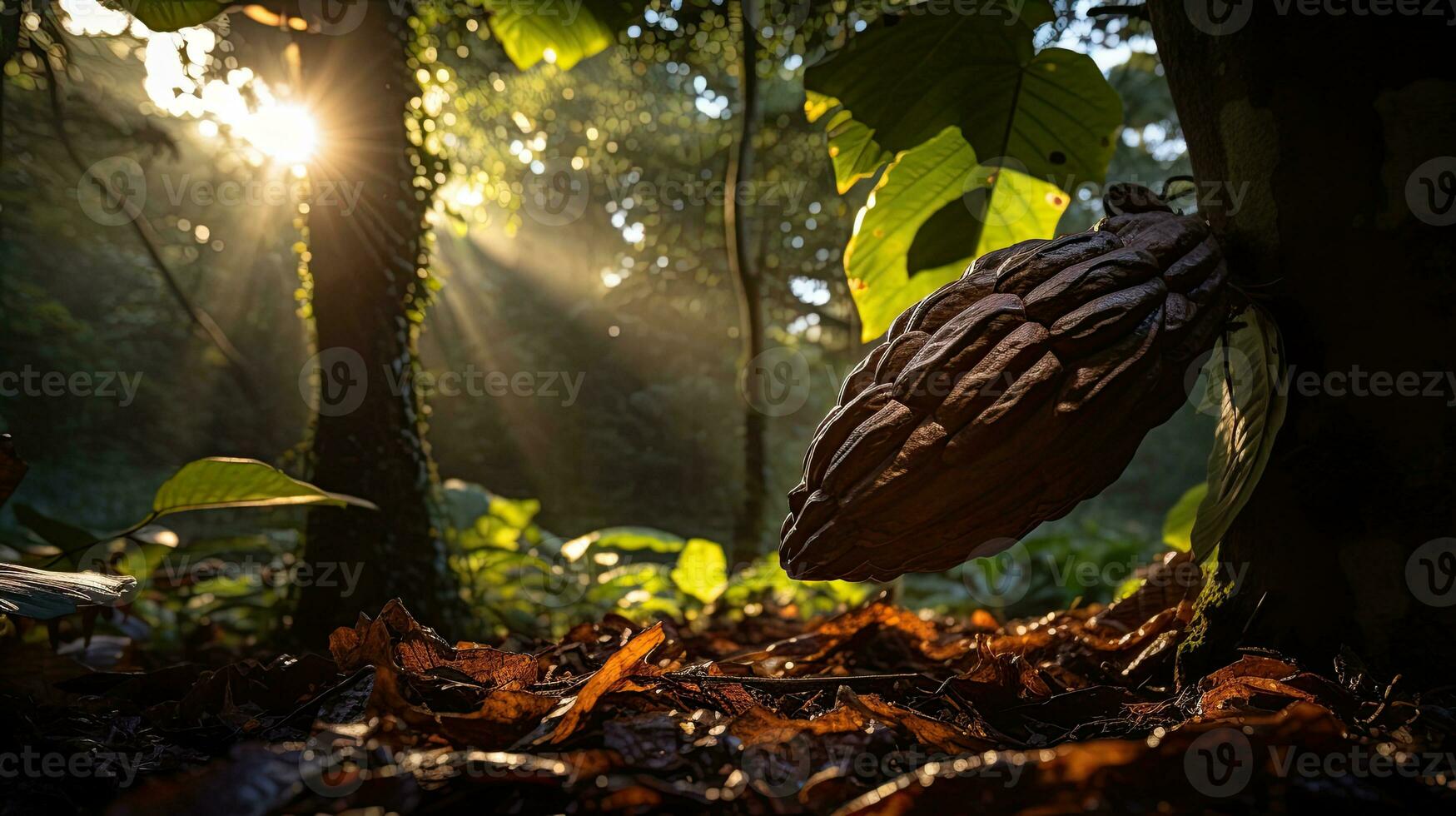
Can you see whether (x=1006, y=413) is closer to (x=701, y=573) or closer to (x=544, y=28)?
(x=544, y=28)

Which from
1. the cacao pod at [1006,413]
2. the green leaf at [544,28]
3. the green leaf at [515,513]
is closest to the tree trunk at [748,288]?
the green leaf at [515,513]

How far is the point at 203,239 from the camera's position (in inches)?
387

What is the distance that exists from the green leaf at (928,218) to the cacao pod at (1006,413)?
0.47 metres

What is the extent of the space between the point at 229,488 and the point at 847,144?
3.14 ft

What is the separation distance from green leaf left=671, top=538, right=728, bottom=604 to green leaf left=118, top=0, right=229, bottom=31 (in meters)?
1.71

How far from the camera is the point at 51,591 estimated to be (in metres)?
0.54

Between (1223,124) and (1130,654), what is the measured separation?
0.52 metres

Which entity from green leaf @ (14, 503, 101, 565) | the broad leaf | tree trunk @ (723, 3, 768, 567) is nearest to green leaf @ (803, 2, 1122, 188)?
the broad leaf

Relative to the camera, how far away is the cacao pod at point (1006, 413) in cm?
50

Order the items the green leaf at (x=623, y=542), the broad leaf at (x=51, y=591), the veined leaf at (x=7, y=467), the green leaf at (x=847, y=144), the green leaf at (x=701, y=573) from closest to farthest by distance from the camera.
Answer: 1. the broad leaf at (x=51, y=591)
2. the veined leaf at (x=7, y=467)
3. the green leaf at (x=847, y=144)
4. the green leaf at (x=701, y=573)
5. the green leaf at (x=623, y=542)

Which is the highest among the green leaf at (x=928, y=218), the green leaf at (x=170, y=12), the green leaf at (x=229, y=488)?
the green leaf at (x=170, y=12)

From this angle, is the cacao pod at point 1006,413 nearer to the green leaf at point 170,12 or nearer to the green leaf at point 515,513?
the green leaf at point 170,12

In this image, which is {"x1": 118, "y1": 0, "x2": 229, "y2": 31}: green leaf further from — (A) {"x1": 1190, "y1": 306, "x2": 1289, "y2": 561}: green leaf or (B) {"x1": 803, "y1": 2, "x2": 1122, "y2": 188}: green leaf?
(A) {"x1": 1190, "y1": 306, "x2": 1289, "y2": 561}: green leaf

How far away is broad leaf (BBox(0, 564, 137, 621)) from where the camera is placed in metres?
0.49
